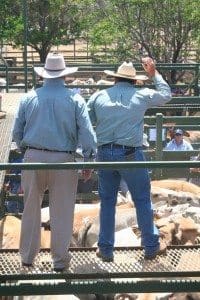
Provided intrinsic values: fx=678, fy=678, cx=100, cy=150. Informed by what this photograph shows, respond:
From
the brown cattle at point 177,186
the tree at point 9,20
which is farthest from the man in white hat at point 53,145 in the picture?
the tree at point 9,20

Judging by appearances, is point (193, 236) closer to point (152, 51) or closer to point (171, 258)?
point (171, 258)

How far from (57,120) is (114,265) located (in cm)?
136

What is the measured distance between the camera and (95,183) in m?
11.2

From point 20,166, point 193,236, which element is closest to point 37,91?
point 20,166

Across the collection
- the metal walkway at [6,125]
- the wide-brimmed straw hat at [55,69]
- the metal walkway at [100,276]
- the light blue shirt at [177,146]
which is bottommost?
the light blue shirt at [177,146]

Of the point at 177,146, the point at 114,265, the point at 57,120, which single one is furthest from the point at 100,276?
the point at 177,146

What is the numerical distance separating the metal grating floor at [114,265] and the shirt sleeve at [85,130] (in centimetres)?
99

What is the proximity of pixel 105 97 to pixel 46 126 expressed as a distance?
656 millimetres

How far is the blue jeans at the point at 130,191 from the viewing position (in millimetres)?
5551

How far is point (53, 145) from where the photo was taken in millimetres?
5234

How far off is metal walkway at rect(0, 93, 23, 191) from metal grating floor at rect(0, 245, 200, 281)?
191cm

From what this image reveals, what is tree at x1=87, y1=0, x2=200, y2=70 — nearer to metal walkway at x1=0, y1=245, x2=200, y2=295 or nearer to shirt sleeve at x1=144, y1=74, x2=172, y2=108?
shirt sleeve at x1=144, y1=74, x2=172, y2=108

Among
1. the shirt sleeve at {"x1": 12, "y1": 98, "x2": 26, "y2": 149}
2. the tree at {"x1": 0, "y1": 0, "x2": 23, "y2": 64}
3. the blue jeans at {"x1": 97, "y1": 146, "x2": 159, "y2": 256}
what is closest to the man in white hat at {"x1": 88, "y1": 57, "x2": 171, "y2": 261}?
the blue jeans at {"x1": 97, "y1": 146, "x2": 159, "y2": 256}

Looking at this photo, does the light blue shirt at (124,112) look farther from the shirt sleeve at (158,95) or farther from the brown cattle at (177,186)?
the brown cattle at (177,186)
